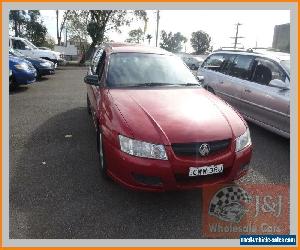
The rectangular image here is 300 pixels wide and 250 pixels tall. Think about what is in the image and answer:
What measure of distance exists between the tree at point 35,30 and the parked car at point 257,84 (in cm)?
3230

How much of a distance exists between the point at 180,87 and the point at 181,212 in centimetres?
190

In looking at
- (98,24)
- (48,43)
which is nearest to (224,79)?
(98,24)

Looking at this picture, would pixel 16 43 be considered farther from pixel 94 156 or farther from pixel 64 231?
pixel 64 231

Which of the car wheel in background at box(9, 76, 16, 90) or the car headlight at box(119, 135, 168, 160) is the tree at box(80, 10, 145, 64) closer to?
the car wheel in background at box(9, 76, 16, 90)

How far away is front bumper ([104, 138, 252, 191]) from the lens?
315 cm

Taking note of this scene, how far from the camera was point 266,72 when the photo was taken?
5926mm

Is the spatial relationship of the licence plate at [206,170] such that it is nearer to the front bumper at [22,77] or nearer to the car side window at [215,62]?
the car side window at [215,62]

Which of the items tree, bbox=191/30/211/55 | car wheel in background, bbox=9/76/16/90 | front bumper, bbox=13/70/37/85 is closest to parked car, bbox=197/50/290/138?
front bumper, bbox=13/70/37/85

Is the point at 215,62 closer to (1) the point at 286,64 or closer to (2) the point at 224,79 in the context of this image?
→ (2) the point at 224,79

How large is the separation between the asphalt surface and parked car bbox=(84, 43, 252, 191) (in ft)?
1.10

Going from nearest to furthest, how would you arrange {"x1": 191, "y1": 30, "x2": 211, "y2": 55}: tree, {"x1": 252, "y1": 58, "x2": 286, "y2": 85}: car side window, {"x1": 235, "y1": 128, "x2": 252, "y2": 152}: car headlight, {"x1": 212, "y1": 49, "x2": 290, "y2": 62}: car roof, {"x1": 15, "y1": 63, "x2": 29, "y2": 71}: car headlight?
1. {"x1": 235, "y1": 128, "x2": 252, "y2": 152}: car headlight
2. {"x1": 252, "y1": 58, "x2": 286, "y2": 85}: car side window
3. {"x1": 212, "y1": 49, "x2": 290, "y2": 62}: car roof
4. {"x1": 15, "y1": 63, "x2": 29, "y2": 71}: car headlight
5. {"x1": 191, "y1": 30, "x2": 211, "y2": 55}: tree

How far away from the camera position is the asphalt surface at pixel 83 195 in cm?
314

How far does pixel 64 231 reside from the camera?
121 inches

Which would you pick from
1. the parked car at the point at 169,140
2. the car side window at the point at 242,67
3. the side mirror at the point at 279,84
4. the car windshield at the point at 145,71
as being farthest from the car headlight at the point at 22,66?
the side mirror at the point at 279,84
